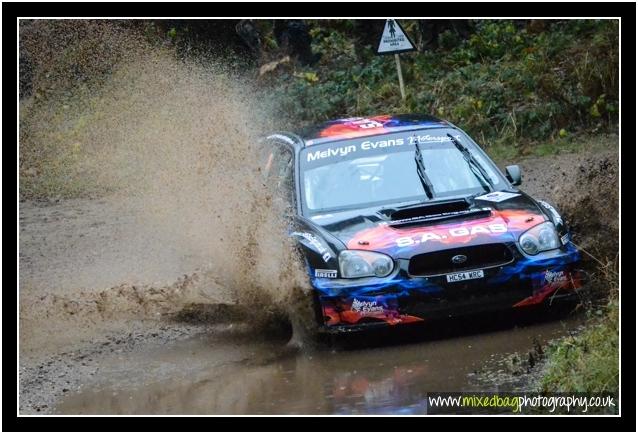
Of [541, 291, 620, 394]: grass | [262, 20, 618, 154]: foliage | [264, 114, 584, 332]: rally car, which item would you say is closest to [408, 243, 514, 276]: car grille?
[264, 114, 584, 332]: rally car

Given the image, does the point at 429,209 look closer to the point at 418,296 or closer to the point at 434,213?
the point at 434,213

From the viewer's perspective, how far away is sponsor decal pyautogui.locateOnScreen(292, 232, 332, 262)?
8297mm

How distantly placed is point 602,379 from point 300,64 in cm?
1459

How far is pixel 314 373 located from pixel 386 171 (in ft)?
7.84

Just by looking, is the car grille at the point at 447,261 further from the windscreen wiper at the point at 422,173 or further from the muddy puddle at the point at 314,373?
the windscreen wiper at the point at 422,173

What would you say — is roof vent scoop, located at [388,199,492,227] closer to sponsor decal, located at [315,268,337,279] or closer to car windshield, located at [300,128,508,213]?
car windshield, located at [300,128,508,213]

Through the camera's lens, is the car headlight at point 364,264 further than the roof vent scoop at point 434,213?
No

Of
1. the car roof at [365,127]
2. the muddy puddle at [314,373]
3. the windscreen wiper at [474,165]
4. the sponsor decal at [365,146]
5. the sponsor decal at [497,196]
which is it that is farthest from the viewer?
the car roof at [365,127]

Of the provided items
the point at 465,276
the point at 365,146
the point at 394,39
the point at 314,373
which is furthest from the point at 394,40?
the point at 314,373

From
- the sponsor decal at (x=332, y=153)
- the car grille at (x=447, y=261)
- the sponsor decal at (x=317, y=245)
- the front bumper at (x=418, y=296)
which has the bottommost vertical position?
the front bumper at (x=418, y=296)

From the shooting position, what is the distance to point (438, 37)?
1964 cm

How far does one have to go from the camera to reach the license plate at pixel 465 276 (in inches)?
317

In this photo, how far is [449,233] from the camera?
27.0 ft

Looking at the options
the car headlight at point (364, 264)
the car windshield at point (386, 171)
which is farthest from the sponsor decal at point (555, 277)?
the car windshield at point (386, 171)
